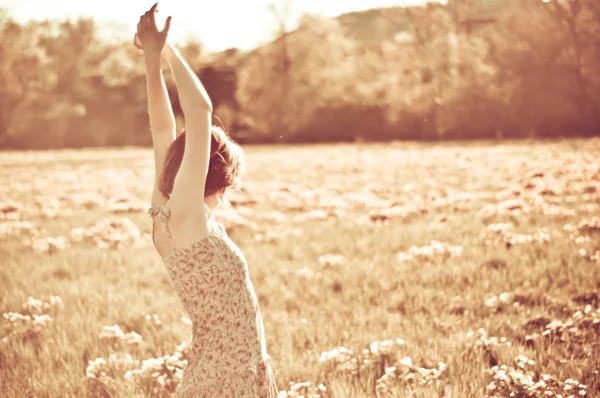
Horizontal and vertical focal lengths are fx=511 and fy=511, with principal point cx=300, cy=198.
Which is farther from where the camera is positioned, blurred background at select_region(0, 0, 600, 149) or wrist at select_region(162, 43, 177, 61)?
blurred background at select_region(0, 0, 600, 149)

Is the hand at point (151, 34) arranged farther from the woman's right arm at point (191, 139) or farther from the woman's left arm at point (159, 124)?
the woman's left arm at point (159, 124)

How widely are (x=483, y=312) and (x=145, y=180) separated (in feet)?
42.2

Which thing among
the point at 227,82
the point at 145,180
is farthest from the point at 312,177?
the point at 227,82

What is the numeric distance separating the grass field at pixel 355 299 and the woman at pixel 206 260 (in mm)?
886

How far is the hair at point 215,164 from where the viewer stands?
217 centimetres

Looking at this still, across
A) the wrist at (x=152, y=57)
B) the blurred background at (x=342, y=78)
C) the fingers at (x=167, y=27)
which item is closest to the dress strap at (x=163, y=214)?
the wrist at (x=152, y=57)

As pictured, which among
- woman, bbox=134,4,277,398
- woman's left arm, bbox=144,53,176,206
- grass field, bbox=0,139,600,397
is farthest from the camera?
grass field, bbox=0,139,600,397

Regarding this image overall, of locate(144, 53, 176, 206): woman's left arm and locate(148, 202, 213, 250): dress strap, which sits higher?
Answer: locate(144, 53, 176, 206): woman's left arm

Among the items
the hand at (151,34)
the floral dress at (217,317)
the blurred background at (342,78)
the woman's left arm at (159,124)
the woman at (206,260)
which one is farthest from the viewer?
the blurred background at (342,78)

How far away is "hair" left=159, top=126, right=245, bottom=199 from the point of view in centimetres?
217

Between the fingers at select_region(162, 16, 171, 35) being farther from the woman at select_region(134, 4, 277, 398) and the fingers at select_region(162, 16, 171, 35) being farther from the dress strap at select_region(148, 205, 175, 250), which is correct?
the dress strap at select_region(148, 205, 175, 250)

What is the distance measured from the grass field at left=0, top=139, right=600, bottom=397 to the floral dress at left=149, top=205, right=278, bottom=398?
87 cm

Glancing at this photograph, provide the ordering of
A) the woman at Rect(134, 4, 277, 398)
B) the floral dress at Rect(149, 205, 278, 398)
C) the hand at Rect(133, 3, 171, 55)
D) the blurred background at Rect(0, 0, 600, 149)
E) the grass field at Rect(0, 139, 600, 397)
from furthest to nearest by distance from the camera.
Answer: the blurred background at Rect(0, 0, 600, 149)
the grass field at Rect(0, 139, 600, 397)
the floral dress at Rect(149, 205, 278, 398)
the woman at Rect(134, 4, 277, 398)
the hand at Rect(133, 3, 171, 55)

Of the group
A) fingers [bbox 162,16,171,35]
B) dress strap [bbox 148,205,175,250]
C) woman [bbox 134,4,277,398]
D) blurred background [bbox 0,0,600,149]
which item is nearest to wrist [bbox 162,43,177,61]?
woman [bbox 134,4,277,398]
